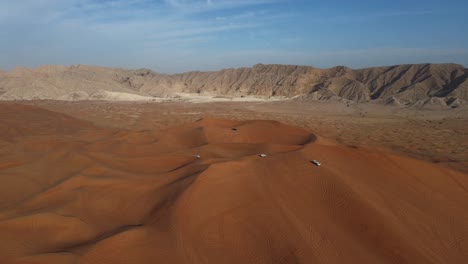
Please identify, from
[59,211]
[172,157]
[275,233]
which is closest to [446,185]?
[275,233]

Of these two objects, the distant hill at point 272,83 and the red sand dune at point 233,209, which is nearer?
the red sand dune at point 233,209

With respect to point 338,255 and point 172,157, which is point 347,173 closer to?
point 338,255

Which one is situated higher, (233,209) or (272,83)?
(233,209)

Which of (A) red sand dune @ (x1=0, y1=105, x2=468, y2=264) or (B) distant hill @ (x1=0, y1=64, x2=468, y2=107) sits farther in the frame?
(B) distant hill @ (x1=0, y1=64, x2=468, y2=107)

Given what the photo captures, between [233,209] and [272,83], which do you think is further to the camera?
[272,83]
